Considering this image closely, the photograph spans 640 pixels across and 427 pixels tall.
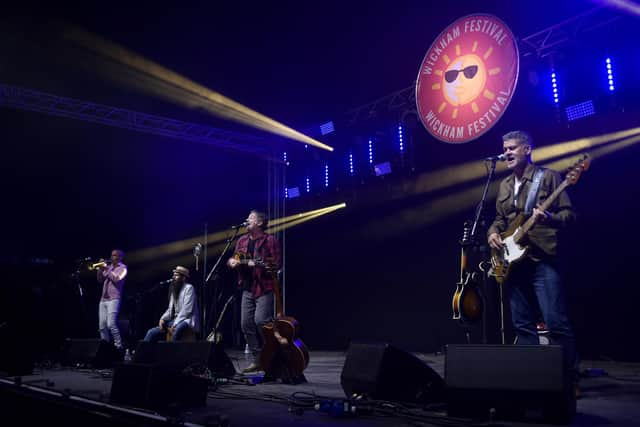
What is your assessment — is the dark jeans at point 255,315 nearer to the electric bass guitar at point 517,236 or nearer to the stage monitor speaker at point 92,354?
the stage monitor speaker at point 92,354

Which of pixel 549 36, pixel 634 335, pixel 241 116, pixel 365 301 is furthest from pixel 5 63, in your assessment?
pixel 634 335

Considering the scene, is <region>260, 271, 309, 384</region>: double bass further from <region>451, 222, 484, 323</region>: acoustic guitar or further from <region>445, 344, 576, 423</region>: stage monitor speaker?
<region>445, 344, 576, 423</region>: stage monitor speaker

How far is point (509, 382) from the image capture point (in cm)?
296

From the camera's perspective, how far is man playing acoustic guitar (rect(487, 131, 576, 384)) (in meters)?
3.84

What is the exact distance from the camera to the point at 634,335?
662 cm

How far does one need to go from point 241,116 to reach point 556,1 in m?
5.79

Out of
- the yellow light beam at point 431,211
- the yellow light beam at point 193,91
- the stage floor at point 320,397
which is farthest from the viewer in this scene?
the yellow light beam at point 193,91

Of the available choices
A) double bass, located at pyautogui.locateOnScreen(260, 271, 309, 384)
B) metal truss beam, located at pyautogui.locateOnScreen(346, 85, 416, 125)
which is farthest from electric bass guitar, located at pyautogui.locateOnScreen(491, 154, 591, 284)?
metal truss beam, located at pyautogui.locateOnScreen(346, 85, 416, 125)

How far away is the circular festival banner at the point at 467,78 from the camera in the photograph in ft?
23.9

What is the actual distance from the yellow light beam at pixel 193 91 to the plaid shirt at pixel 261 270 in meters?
4.31

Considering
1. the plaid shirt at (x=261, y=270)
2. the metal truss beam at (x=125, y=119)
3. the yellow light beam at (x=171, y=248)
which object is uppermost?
the metal truss beam at (x=125, y=119)

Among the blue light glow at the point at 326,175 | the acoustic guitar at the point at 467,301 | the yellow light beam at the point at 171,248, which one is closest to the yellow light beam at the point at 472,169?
the blue light glow at the point at 326,175

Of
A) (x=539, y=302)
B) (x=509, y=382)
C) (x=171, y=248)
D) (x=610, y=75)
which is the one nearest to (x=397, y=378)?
(x=509, y=382)

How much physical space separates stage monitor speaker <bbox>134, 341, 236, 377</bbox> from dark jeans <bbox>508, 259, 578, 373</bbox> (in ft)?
8.84
